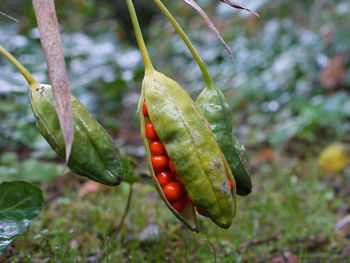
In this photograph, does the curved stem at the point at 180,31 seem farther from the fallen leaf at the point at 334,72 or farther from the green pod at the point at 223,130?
the fallen leaf at the point at 334,72

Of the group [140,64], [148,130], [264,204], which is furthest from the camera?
[140,64]

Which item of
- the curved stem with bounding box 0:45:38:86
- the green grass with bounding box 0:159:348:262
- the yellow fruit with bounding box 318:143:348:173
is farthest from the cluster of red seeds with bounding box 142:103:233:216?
the yellow fruit with bounding box 318:143:348:173

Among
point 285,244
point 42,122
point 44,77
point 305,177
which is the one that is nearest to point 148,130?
point 42,122

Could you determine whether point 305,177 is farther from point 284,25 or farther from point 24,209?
point 284,25

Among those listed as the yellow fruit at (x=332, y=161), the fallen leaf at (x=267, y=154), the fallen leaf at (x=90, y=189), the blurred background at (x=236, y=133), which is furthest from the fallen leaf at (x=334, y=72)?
the fallen leaf at (x=90, y=189)

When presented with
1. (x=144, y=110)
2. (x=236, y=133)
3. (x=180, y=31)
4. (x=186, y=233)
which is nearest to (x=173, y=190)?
(x=144, y=110)

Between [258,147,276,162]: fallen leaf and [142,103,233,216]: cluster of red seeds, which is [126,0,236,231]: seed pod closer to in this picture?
[142,103,233,216]: cluster of red seeds
